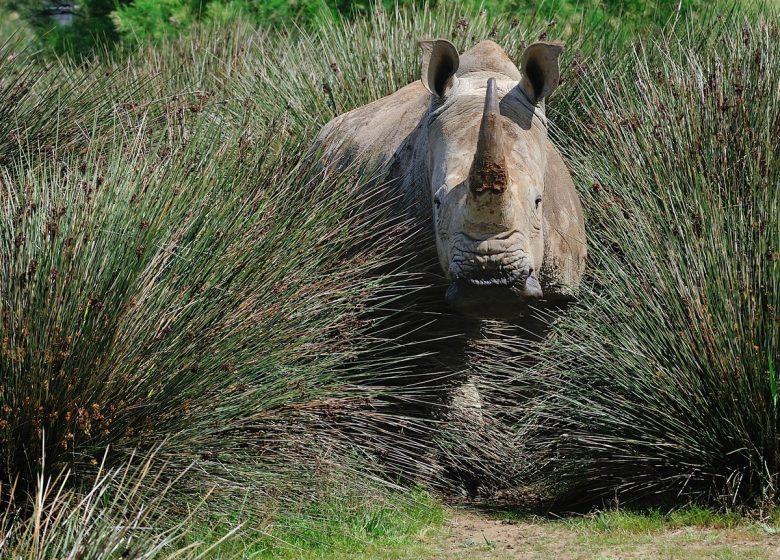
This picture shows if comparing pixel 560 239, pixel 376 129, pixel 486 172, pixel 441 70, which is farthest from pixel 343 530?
pixel 376 129

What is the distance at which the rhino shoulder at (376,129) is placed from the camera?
719 cm

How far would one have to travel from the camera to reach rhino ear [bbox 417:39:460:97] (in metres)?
6.25

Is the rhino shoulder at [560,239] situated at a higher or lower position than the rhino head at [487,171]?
lower

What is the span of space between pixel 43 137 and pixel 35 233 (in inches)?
132

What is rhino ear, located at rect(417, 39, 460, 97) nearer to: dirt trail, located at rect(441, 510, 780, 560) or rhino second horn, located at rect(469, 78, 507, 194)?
rhino second horn, located at rect(469, 78, 507, 194)

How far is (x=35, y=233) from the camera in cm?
507

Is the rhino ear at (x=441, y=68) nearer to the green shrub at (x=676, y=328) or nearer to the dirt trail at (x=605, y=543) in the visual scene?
the green shrub at (x=676, y=328)

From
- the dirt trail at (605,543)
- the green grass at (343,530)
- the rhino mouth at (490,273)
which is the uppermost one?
the rhino mouth at (490,273)

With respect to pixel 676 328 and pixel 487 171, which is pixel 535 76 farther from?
pixel 676 328

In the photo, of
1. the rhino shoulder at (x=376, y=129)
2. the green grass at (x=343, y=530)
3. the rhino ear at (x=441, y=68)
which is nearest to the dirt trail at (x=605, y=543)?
the green grass at (x=343, y=530)

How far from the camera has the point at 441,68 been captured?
6.38m

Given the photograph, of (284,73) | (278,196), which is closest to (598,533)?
(278,196)

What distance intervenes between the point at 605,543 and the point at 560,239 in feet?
5.63

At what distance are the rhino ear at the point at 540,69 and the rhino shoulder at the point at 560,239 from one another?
40cm
